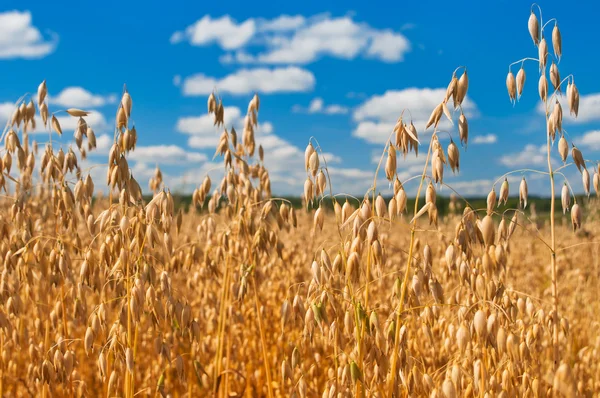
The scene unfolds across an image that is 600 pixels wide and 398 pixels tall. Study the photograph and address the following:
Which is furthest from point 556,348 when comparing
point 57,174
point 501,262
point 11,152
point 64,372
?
point 11,152

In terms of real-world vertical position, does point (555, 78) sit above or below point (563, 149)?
above

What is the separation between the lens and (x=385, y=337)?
1.94 m

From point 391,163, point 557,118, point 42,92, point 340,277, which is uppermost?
point 42,92

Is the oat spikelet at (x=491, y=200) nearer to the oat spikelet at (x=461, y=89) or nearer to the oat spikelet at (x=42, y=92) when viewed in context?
the oat spikelet at (x=461, y=89)

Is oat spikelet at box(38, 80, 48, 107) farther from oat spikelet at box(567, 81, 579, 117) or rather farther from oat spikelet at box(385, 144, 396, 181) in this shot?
oat spikelet at box(567, 81, 579, 117)

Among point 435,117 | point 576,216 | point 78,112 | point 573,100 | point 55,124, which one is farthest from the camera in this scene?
point 55,124

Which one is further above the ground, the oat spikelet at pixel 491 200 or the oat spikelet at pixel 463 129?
the oat spikelet at pixel 463 129

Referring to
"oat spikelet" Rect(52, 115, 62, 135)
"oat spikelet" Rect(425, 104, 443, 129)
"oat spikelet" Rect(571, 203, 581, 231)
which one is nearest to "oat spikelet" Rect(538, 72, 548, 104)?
"oat spikelet" Rect(571, 203, 581, 231)

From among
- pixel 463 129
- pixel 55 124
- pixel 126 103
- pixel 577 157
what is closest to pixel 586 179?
pixel 577 157

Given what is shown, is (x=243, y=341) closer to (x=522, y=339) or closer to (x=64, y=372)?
(x=64, y=372)

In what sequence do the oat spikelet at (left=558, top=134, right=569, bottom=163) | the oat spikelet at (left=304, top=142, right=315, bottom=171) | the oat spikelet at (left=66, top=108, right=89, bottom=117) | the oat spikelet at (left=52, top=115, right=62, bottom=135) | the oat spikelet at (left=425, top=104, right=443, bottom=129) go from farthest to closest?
the oat spikelet at (left=52, top=115, right=62, bottom=135), the oat spikelet at (left=66, top=108, right=89, bottom=117), the oat spikelet at (left=558, top=134, right=569, bottom=163), the oat spikelet at (left=304, top=142, right=315, bottom=171), the oat spikelet at (left=425, top=104, right=443, bottom=129)

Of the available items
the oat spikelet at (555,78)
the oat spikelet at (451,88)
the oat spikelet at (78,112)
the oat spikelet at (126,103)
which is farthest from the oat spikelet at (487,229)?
the oat spikelet at (78,112)

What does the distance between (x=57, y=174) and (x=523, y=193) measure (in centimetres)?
212

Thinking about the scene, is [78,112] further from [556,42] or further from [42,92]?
[556,42]
